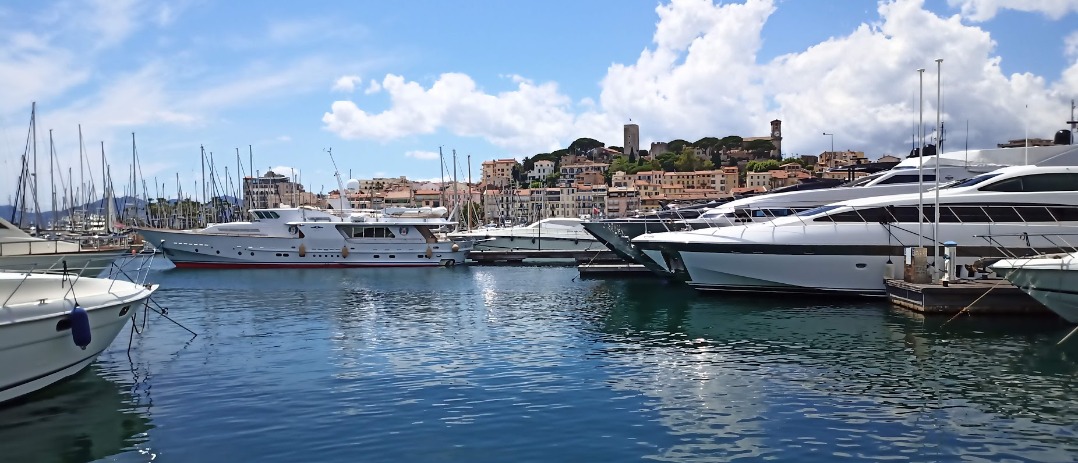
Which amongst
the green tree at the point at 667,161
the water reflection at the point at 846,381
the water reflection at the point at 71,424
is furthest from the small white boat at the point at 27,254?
the green tree at the point at 667,161

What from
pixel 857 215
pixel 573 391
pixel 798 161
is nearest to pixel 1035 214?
pixel 857 215

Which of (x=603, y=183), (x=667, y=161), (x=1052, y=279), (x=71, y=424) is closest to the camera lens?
(x=71, y=424)

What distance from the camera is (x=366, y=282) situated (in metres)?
39.3

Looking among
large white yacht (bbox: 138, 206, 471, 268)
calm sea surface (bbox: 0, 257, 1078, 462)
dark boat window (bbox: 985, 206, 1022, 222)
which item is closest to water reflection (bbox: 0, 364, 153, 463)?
calm sea surface (bbox: 0, 257, 1078, 462)

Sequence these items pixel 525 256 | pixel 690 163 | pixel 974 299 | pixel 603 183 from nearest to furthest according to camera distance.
Answer: pixel 974 299 → pixel 525 256 → pixel 603 183 → pixel 690 163

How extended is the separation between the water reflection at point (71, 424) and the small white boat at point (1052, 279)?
711 inches

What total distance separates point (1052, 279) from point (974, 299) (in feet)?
13.8

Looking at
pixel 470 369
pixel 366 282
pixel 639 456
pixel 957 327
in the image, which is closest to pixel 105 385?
pixel 470 369

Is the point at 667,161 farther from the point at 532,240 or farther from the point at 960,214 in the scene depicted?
the point at 960,214

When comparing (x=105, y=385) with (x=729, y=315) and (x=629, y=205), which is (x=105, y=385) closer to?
(x=729, y=315)

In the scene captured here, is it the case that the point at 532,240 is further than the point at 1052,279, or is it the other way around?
the point at 532,240

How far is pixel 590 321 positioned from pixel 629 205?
106490 mm

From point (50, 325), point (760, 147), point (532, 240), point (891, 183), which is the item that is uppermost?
point (760, 147)

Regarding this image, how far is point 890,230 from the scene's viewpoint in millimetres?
25016
